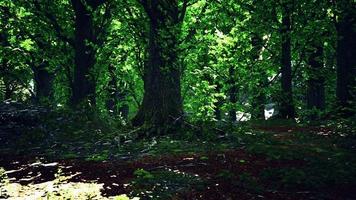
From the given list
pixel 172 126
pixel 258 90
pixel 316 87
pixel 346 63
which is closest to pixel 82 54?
pixel 172 126

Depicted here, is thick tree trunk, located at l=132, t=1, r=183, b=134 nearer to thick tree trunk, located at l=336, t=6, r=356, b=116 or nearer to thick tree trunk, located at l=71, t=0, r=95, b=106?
thick tree trunk, located at l=71, t=0, r=95, b=106

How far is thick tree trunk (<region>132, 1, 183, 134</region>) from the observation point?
13.9 meters

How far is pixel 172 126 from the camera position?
46.2 ft

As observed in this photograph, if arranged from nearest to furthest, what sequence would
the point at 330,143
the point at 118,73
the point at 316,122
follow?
the point at 330,143 → the point at 316,122 → the point at 118,73

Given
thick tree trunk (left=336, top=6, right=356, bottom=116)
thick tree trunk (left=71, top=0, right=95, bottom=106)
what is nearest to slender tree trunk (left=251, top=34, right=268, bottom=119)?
thick tree trunk (left=336, top=6, right=356, bottom=116)

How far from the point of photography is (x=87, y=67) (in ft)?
64.5

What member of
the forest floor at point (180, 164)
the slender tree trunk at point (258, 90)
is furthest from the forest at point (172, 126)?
the slender tree trunk at point (258, 90)

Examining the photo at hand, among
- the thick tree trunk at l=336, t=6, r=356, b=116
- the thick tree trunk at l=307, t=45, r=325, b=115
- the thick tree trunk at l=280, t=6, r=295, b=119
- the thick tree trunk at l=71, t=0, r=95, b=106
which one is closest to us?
the thick tree trunk at l=336, t=6, r=356, b=116

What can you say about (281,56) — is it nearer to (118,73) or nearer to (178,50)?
(178,50)

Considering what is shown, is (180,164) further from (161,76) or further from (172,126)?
(161,76)

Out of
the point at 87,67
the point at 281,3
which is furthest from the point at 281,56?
the point at 87,67

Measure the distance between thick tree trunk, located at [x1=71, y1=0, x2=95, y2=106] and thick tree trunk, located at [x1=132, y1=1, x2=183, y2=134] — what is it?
5.88 meters

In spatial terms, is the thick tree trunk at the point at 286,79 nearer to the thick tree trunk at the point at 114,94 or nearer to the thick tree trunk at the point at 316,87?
the thick tree trunk at the point at 316,87

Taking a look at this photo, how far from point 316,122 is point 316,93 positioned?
7382 millimetres
